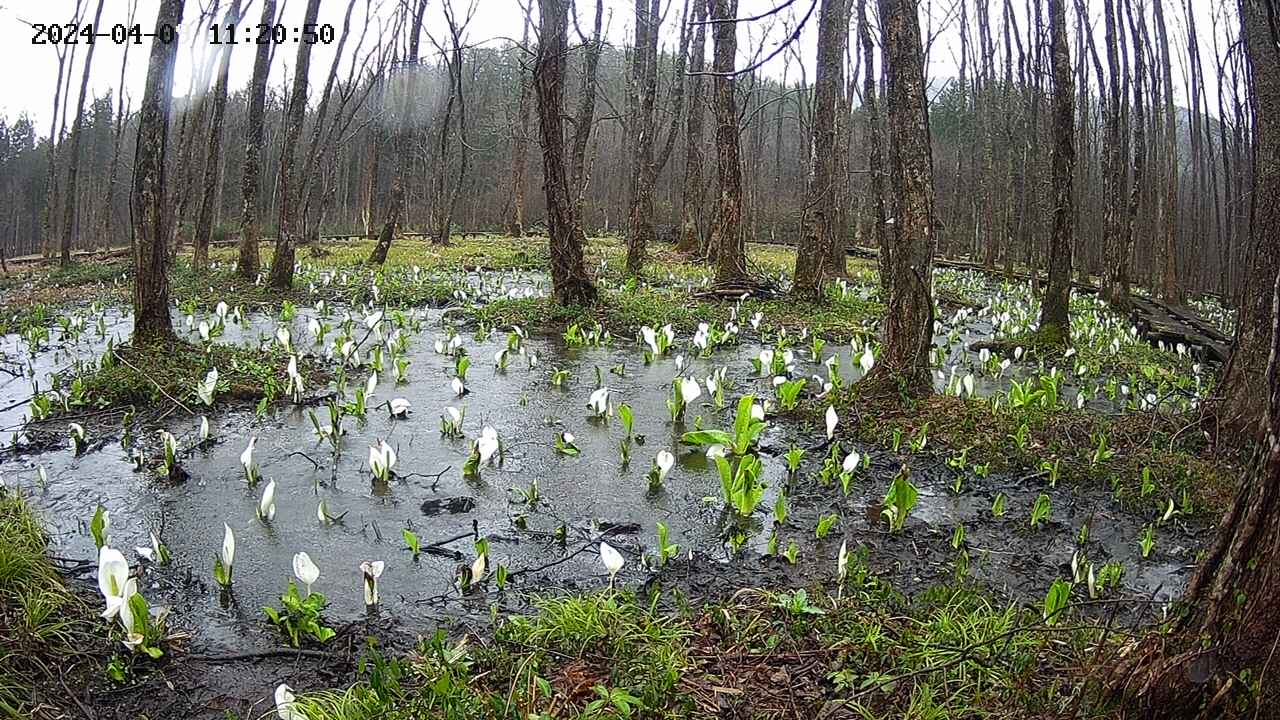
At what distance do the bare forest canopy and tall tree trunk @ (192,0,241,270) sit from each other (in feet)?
0.66

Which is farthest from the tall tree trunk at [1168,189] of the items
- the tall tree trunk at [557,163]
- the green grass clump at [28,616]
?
the green grass clump at [28,616]

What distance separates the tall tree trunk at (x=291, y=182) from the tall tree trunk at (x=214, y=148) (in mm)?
1165

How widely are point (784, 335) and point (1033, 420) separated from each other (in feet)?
13.7

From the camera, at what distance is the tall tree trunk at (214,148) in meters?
13.6

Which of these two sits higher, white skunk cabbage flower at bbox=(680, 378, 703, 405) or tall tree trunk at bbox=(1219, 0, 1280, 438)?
tall tree trunk at bbox=(1219, 0, 1280, 438)

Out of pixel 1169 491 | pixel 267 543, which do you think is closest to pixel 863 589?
pixel 1169 491

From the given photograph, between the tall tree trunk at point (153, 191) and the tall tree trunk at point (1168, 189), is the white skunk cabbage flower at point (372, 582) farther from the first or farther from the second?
the tall tree trunk at point (1168, 189)

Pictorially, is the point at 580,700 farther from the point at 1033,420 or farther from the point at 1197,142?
the point at 1197,142

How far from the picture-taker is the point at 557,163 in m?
10.2

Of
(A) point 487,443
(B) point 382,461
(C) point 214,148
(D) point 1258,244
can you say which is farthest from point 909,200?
(C) point 214,148

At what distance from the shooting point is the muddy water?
3.44 metres

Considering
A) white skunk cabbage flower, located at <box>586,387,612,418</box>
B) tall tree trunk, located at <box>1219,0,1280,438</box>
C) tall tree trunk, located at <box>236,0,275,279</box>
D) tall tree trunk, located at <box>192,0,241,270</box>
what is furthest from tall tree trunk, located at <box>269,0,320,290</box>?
tall tree trunk, located at <box>1219,0,1280,438</box>

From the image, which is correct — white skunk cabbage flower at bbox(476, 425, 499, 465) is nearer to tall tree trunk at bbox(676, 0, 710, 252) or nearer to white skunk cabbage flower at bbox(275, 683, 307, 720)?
white skunk cabbage flower at bbox(275, 683, 307, 720)

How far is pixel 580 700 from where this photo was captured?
253cm
